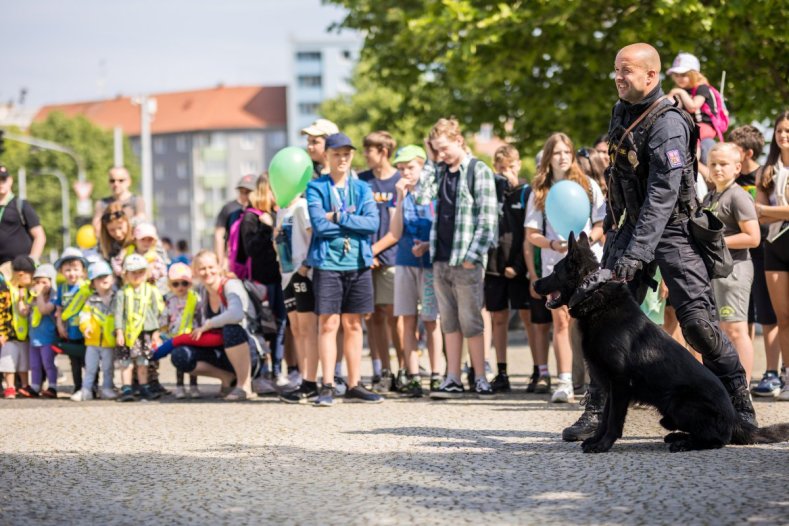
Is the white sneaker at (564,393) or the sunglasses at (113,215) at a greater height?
the sunglasses at (113,215)

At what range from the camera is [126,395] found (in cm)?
1177

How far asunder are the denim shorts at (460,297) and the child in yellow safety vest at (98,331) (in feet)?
11.2

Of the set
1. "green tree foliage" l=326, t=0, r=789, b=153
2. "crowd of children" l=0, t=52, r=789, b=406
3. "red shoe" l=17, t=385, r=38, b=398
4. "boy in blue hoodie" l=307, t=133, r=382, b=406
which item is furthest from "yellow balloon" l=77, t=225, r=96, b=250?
"boy in blue hoodie" l=307, t=133, r=382, b=406

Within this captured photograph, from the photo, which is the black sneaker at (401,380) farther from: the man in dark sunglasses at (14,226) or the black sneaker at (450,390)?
the man in dark sunglasses at (14,226)

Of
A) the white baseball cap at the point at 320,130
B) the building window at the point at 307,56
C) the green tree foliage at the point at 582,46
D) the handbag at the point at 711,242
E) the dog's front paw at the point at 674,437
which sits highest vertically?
the building window at the point at 307,56

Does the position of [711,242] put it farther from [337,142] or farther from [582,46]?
[582,46]

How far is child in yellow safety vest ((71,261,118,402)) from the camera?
11969mm

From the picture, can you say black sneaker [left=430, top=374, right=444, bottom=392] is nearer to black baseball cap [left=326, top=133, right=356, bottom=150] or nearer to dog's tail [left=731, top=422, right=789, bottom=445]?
black baseball cap [left=326, top=133, right=356, bottom=150]

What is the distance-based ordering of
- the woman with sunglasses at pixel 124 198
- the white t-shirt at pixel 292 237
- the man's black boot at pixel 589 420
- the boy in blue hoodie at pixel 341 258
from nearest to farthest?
the man's black boot at pixel 589 420 → the boy in blue hoodie at pixel 341 258 → the white t-shirt at pixel 292 237 → the woman with sunglasses at pixel 124 198

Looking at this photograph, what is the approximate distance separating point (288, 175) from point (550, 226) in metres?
2.51

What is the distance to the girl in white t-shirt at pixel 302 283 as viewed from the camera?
10.7 m

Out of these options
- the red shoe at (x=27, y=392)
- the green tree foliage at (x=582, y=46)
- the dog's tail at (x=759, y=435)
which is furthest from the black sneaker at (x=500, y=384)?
the green tree foliage at (x=582, y=46)

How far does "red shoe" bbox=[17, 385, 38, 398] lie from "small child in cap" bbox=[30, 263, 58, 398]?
4 cm

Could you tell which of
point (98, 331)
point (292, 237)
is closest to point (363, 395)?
point (292, 237)
